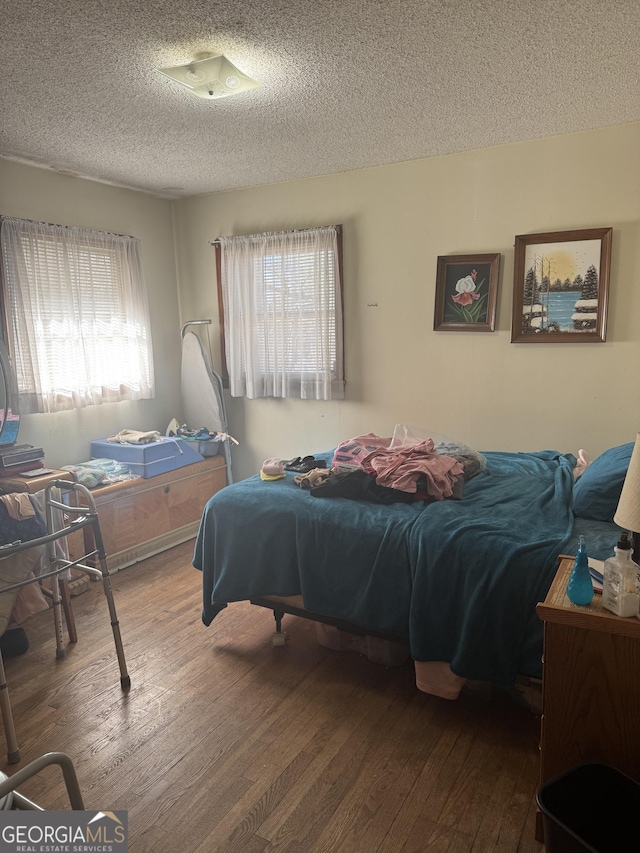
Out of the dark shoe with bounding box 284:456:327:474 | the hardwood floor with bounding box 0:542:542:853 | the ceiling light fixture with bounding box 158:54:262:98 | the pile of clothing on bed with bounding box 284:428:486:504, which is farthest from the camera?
the dark shoe with bounding box 284:456:327:474

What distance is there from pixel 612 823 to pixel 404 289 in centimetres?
302

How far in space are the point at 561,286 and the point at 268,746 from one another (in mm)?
2764

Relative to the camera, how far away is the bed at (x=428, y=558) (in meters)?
2.06

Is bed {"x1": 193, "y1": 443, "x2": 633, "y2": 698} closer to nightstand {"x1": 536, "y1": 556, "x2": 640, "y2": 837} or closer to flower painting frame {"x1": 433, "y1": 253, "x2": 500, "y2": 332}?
nightstand {"x1": 536, "y1": 556, "x2": 640, "y2": 837}

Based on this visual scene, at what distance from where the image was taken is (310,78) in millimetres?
2414

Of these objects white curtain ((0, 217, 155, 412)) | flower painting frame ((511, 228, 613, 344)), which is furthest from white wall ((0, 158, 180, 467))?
flower painting frame ((511, 228, 613, 344))

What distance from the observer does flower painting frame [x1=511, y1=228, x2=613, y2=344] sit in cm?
319

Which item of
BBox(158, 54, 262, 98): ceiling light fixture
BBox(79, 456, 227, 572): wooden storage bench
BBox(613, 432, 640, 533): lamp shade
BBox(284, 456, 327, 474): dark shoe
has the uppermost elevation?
BBox(158, 54, 262, 98): ceiling light fixture

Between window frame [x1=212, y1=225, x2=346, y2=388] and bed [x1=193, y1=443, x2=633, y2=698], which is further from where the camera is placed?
window frame [x1=212, y1=225, x2=346, y2=388]

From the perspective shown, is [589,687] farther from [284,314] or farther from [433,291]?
[284,314]

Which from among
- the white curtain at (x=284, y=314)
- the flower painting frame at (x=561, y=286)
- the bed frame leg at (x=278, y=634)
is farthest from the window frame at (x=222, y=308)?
the bed frame leg at (x=278, y=634)

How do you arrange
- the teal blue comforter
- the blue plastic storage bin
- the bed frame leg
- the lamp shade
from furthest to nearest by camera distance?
1. the blue plastic storage bin
2. the bed frame leg
3. the teal blue comforter
4. the lamp shade

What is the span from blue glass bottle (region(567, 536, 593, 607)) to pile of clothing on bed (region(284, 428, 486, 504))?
104 centimetres

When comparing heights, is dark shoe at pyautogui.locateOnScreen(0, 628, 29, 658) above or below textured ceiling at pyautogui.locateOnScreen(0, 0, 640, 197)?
below
